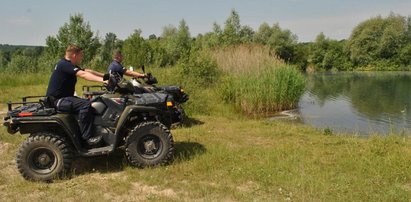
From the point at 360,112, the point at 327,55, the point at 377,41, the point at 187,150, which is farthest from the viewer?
the point at 327,55

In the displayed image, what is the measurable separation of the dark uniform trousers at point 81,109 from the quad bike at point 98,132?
0.09 metres

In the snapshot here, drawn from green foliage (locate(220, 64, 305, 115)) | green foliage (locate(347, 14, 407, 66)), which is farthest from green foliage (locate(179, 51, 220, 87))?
green foliage (locate(347, 14, 407, 66))

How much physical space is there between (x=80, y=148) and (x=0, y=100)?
40.3 ft

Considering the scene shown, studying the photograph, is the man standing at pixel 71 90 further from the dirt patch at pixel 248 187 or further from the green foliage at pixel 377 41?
the green foliage at pixel 377 41

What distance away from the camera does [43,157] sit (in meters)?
5.55

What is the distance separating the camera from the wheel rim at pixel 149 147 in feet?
19.5

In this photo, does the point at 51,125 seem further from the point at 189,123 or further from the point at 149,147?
the point at 189,123

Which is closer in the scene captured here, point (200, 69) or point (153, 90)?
point (153, 90)

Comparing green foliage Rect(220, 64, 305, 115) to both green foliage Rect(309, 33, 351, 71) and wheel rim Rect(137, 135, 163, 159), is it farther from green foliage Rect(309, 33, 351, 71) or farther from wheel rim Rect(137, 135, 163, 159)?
green foliage Rect(309, 33, 351, 71)

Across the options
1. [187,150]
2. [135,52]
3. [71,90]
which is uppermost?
[135,52]

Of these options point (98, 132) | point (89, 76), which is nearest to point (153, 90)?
point (98, 132)

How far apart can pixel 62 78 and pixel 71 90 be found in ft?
0.78

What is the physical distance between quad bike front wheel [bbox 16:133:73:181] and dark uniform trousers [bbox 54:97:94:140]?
32 centimetres

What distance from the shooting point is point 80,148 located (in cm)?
569
